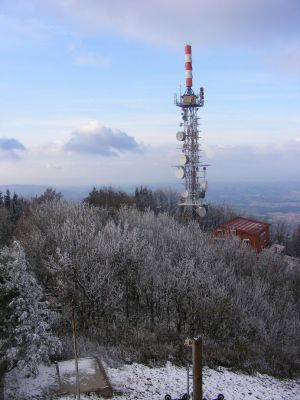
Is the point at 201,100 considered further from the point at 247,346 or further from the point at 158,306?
the point at 247,346

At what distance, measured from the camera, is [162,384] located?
585 inches

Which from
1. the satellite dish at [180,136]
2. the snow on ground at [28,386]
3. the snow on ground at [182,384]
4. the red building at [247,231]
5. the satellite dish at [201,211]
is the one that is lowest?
the snow on ground at [182,384]

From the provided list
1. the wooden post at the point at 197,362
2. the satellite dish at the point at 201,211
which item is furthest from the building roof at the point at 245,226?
the wooden post at the point at 197,362

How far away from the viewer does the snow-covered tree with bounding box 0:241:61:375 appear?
1208cm

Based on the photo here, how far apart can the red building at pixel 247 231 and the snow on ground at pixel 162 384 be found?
31.0 m

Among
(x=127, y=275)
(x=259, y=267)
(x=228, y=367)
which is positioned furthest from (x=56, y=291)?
(x=259, y=267)

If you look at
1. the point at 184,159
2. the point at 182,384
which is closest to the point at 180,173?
the point at 184,159

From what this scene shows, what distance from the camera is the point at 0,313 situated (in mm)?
12242

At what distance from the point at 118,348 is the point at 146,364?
5.20 ft

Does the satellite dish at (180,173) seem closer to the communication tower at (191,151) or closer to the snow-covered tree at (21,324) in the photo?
the communication tower at (191,151)

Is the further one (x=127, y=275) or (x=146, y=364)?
(x=127, y=275)

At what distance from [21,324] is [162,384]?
17.9 feet

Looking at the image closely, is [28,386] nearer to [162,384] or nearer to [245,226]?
[162,384]

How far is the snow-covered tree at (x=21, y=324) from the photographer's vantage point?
39.6 feet
